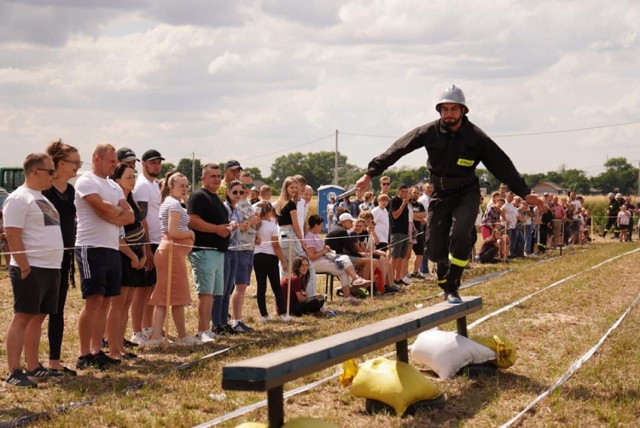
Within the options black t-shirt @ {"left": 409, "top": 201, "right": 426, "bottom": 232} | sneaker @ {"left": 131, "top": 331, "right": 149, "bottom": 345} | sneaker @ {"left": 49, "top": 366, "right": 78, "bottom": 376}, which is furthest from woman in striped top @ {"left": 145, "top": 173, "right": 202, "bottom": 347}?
black t-shirt @ {"left": 409, "top": 201, "right": 426, "bottom": 232}

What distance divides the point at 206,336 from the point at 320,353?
16.4 feet

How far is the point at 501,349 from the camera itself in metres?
7.93

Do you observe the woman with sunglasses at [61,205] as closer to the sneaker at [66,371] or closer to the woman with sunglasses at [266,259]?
the sneaker at [66,371]

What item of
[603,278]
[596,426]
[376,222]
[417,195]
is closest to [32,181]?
[596,426]

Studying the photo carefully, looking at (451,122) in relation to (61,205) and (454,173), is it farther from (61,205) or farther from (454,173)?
(61,205)

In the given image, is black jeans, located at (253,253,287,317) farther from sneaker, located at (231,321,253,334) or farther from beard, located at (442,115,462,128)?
beard, located at (442,115,462,128)

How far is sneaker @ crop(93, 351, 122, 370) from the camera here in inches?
330

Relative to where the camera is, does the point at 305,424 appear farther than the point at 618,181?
No

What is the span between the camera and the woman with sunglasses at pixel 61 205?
8125 millimetres

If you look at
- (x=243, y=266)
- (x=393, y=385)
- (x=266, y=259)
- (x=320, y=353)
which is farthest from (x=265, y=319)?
(x=320, y=353)

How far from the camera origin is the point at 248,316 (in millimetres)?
12500

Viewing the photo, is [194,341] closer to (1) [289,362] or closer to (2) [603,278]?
(1) [289,362]

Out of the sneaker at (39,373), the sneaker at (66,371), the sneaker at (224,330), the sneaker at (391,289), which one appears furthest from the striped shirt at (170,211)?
the sneaker at (391,289)

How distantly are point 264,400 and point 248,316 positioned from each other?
5.59m
